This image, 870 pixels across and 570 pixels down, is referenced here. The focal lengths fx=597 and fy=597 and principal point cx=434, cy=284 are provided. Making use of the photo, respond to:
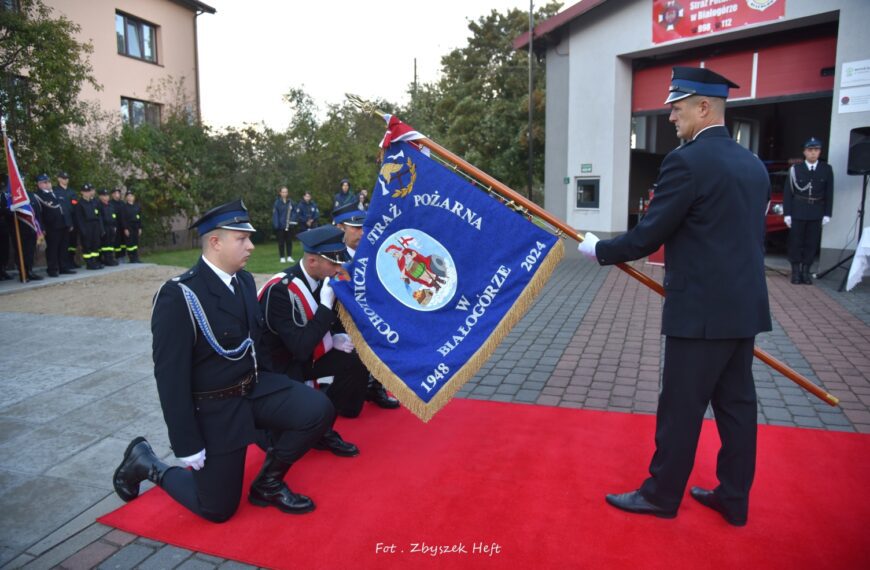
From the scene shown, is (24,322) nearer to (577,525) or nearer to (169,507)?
(169,507)

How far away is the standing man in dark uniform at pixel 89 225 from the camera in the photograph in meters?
12.6

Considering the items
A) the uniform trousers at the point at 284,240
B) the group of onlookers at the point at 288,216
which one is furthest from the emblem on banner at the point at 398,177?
the uniform trousers at the point at 284,240

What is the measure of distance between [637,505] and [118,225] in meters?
14.4

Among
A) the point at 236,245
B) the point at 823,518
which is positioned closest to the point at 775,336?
the point at 823,518

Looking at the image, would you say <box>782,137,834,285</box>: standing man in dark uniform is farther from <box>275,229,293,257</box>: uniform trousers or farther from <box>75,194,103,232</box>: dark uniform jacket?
<box>75,194,103,232</box>: dark uniform jacket

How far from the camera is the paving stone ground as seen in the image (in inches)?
120

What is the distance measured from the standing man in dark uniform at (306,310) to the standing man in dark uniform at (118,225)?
12190 mm

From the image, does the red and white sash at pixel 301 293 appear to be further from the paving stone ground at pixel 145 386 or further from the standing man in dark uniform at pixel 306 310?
the paving stone ground at pixel 145 386

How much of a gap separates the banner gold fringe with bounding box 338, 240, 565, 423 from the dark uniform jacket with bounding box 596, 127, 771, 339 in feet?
2.17

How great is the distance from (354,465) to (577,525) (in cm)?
142

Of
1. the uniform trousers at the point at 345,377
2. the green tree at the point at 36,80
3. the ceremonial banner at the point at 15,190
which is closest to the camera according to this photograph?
the uniform trousers at the point at 345,377

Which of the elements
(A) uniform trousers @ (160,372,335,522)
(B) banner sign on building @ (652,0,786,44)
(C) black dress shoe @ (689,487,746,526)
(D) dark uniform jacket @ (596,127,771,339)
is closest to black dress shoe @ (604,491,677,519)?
(C) black dress shoe @ (689,487,746,526)

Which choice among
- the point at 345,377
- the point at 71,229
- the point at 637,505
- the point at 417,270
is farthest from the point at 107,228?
the point at 637,505

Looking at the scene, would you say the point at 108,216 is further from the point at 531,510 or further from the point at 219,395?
the point at 531,510
